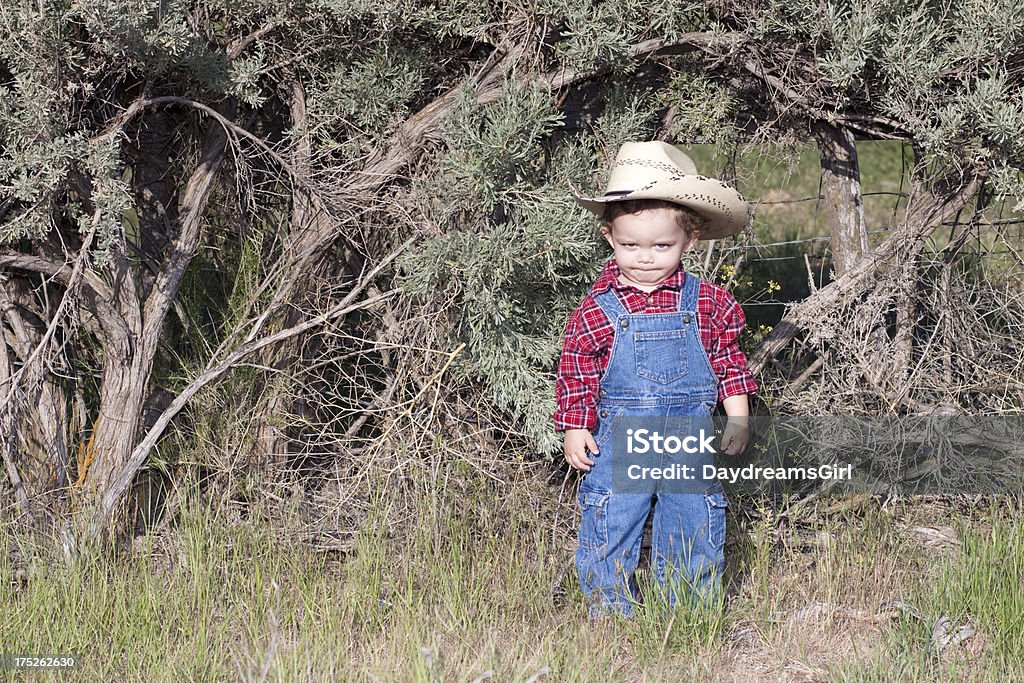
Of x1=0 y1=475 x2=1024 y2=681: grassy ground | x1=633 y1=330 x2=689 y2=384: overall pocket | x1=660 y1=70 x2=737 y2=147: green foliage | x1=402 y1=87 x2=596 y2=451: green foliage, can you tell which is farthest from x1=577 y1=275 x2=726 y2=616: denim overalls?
x1=660 y1=70 x2=737 y2=147: green foliage

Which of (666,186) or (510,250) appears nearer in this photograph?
(666,186)

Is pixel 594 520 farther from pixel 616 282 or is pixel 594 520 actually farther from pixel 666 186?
pixel 666 186

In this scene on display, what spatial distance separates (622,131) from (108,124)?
1.74 metres

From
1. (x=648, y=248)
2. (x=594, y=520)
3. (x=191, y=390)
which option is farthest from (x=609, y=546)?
(x=191, y=390)

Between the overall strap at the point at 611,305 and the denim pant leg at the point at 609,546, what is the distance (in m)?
0.56

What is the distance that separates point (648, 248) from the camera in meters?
3.22

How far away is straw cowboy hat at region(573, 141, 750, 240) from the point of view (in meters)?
3.17

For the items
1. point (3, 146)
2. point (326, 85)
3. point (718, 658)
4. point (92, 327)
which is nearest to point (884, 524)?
point (718, 658)

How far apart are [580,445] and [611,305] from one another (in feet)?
1.41

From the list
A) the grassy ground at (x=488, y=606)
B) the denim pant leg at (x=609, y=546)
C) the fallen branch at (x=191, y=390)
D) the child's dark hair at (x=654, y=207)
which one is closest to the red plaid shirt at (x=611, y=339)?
the child's dark hair at (x=654, y=207)

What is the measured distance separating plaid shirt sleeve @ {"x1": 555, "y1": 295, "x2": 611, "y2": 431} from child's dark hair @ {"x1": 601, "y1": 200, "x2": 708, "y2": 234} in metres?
0.26

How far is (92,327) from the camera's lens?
12.8 feet

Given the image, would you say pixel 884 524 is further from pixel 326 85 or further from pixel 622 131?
pixel 326 85

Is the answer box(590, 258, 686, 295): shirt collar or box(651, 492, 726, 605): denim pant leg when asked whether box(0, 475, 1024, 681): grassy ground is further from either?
box(590, 258, 686, 295): shirt collar
